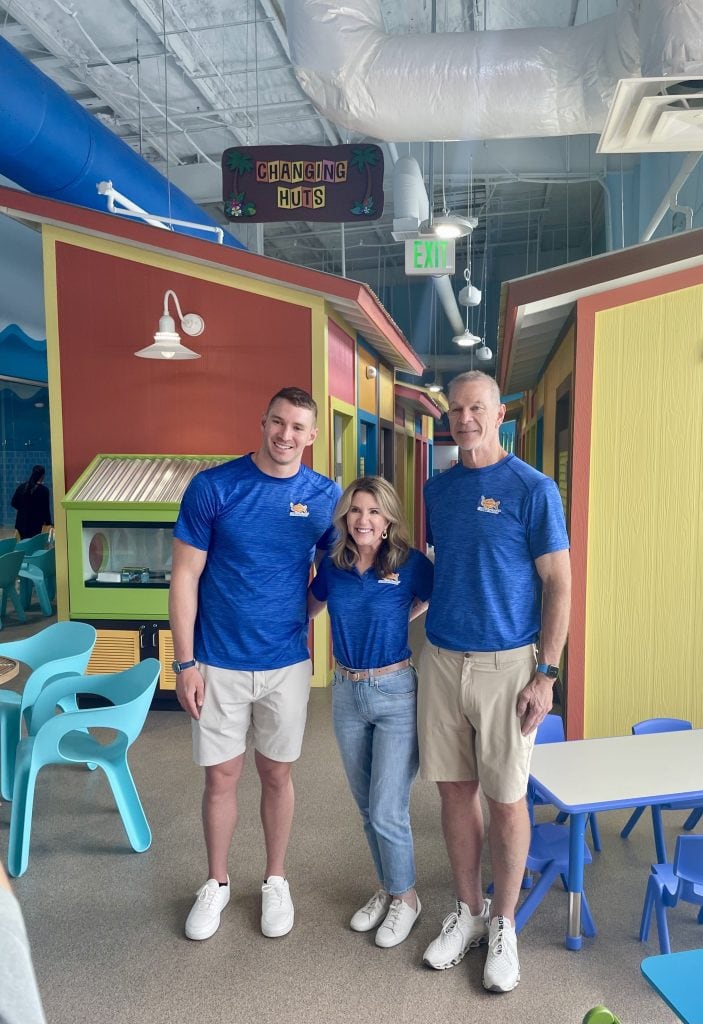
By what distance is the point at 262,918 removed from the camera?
288cm

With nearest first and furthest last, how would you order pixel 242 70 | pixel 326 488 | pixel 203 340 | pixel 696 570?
pixel 326 488
pixel 696 570
pixel 203 340
pixel 242 70

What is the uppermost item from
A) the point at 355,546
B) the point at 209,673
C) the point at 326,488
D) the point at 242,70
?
the point at 242,70

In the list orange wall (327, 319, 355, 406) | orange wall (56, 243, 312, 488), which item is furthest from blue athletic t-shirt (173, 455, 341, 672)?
orange wall (327, 319, 355, 406)

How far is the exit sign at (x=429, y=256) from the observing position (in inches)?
248

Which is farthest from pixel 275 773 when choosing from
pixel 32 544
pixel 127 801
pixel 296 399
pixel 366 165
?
pixel 32 544

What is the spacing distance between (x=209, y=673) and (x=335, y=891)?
114 centimetres

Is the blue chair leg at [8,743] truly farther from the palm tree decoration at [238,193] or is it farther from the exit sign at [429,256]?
the exit sign at [429,256]

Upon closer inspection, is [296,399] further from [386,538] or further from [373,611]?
[373,611]

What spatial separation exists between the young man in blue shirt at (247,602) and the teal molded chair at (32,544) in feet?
21.1

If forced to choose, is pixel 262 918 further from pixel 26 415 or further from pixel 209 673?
pixel 26 415

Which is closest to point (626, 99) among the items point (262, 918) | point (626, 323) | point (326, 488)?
point (626, 323)

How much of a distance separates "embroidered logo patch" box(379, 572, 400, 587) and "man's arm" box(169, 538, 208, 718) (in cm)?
65

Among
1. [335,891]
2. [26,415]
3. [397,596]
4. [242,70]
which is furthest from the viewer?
[26,415]

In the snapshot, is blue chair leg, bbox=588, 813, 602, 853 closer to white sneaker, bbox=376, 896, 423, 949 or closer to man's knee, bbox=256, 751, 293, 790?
white sneaker, bbox=376, 896, 423, 949
